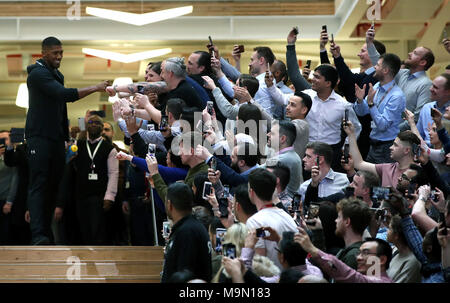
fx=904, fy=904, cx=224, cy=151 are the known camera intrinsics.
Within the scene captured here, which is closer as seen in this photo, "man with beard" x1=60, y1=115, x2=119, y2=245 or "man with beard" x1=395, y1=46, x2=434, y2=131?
"man with beard" x1=395, y1=46, x2=434, y2=131

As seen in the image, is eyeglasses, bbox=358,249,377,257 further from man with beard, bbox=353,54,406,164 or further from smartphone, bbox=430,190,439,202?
man with beard, bbox=353,54,406,164

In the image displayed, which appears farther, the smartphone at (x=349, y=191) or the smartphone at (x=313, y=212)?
the smartphone at (x=349, y=191)

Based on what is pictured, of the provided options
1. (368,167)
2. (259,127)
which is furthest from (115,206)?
(368,167)

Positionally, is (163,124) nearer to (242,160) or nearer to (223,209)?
(242,160)

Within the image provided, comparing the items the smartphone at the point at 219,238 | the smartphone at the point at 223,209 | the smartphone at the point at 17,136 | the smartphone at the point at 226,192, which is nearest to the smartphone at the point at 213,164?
the smartphone at the point at 226,192

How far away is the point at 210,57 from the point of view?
8.91 meters

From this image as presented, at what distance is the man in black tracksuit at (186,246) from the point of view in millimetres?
5316

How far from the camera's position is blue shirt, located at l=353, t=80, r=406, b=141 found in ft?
25.9

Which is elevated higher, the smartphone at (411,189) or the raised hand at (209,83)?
the raised hand at (209,83)

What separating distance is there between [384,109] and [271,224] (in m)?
2.88

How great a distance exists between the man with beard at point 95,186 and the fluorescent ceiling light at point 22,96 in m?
5.04

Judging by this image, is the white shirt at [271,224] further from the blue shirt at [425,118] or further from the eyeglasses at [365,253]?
the blue shirt at [425,118]

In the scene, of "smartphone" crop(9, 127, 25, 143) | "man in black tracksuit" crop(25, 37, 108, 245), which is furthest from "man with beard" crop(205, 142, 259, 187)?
"smartphone" crop(9, 127, 25, 143)

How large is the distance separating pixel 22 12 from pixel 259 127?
6.86 m
